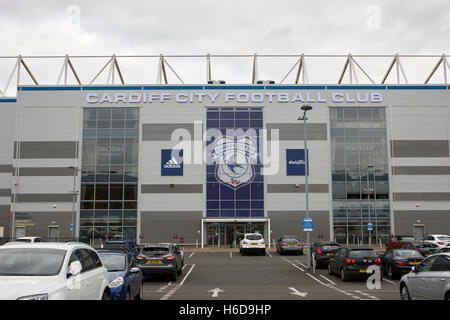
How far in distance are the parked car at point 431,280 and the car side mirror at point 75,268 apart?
7.25 m

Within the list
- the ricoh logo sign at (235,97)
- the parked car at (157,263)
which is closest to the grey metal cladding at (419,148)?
the ricoh logo sign at (235,97)

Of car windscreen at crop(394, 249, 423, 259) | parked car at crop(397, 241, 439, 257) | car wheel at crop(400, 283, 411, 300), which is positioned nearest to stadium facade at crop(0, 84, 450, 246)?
parked car at crop(397, 241, 439, 257)

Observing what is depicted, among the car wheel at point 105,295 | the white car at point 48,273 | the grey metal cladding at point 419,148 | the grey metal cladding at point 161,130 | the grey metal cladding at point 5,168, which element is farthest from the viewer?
the grey metal cladding at point 5,168

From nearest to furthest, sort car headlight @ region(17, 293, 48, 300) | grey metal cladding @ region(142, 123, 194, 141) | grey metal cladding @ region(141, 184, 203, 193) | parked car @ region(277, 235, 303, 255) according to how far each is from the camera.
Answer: car headlight @ region(17, 293, 48, 300), parked car @ region(277, 235, 303, 255), grey metal cladding @ region(141, 184, 203, 193), grey metal cladding @ region(142, 123, 194, 141)

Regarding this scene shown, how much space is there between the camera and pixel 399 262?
60.5 feet

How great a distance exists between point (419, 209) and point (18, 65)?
47.9m

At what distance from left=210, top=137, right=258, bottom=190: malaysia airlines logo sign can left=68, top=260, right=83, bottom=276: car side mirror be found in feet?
132

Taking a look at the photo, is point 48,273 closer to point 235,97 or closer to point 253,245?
point 253,245

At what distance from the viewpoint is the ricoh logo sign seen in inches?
1948

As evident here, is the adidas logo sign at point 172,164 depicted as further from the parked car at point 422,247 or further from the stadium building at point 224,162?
the parked car at point 422,247

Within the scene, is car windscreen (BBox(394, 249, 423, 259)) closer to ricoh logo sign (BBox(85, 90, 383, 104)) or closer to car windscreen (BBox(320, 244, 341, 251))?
car windscreen (BBox(320, 244, 341, 251))

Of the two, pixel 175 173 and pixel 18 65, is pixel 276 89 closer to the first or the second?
pixel 175 173

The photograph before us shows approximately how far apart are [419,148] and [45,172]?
4035cm

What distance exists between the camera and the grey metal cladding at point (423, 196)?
4788cm
